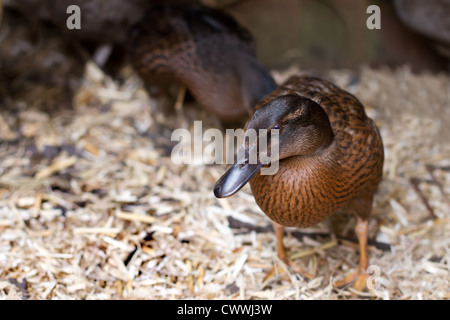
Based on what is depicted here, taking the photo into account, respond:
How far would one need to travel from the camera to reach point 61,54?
391 centimetres

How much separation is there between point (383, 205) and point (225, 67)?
1.31 meters

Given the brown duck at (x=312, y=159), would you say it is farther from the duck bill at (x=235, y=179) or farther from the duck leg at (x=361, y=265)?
the duck leg at (x=361, y=265)

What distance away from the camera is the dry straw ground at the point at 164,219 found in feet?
7.57

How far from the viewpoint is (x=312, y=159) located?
1.89 m

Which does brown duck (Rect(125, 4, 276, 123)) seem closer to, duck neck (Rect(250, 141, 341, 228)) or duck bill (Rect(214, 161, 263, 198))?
duck neck (Rect(250, 141, 341, 228))

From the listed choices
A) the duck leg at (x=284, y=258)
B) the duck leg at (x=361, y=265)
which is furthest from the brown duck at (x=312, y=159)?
the duck leg at (x=284, y=258)

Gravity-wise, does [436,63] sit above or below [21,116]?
above

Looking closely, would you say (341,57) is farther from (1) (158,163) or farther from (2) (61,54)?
(2) (61,54)

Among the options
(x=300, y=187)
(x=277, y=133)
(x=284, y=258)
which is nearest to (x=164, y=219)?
(x=284, y=258)

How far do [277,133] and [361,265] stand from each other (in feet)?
3.48

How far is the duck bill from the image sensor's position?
1663 mm

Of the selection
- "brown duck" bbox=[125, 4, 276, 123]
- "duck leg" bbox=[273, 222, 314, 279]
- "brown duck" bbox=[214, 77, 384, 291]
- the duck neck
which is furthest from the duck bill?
"brown duck" bbox=[125, 4, 276, 123]
